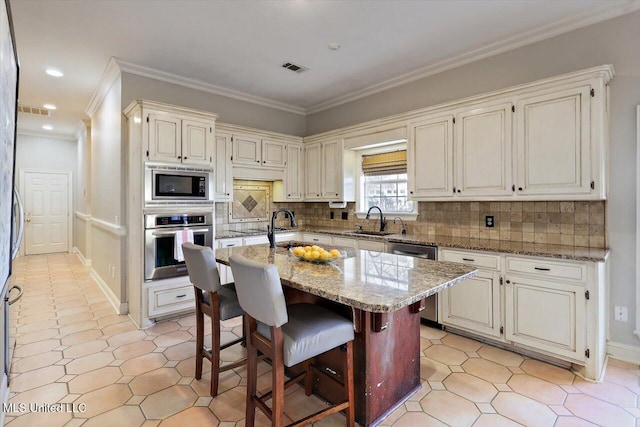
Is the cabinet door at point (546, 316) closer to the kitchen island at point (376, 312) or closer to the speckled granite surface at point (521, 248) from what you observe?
the speckled granite surface at point (521, 248)

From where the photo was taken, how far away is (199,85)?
434 centimetres

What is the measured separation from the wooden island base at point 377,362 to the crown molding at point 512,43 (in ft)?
9.31

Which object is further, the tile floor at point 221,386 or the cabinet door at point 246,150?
the cabinet door at point 246,150

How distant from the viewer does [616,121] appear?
273 cm

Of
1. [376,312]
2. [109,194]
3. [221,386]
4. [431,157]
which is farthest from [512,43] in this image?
[109,194]

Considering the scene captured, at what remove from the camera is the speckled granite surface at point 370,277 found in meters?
1.46

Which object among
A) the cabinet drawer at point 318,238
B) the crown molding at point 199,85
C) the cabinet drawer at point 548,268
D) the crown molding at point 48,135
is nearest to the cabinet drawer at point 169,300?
the cabinet drawer at point 318,238

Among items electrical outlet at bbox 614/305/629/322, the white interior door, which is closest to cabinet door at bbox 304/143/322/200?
electrical outlet at bbox 614/305/629/322

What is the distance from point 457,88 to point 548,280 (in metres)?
2.26

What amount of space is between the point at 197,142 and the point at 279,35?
147 cm

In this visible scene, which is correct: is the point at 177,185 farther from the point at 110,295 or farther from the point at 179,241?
the point at 110,295

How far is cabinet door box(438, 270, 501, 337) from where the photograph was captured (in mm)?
2875

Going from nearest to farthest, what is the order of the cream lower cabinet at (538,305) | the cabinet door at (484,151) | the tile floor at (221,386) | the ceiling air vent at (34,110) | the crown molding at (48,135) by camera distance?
the tile floor at (221,386)
the cream lower cabinet at (538,305)
the cabinet door at (484,151)
the ceiling air vent at (34,110)
the crown molding at (48,135)

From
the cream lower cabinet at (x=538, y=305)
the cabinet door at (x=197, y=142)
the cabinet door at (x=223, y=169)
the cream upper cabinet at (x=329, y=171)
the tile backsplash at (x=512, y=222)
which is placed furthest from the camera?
the cream upper cabinet at (x=329, y=171)
